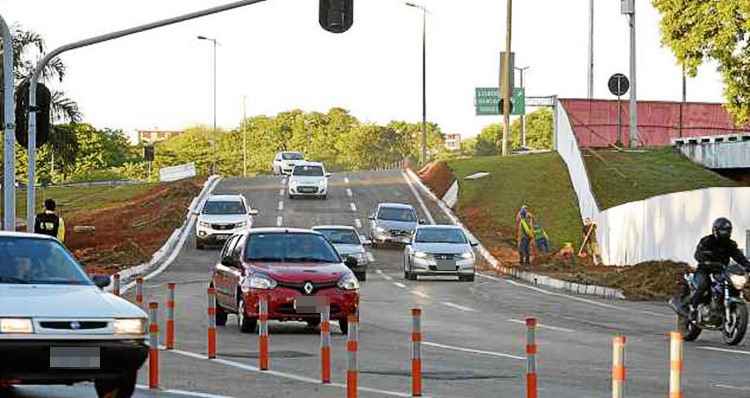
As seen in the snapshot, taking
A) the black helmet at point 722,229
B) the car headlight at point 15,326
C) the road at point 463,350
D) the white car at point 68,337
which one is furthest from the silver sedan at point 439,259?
the car headlight at point 15,326

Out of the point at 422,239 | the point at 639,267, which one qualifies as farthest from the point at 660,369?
the point at 422,239

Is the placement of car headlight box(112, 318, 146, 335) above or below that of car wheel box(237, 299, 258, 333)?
above

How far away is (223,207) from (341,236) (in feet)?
39.6

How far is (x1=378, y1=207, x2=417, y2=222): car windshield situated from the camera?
50.4 meters

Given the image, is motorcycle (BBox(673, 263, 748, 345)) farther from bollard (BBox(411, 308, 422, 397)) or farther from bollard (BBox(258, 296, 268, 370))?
bollard (BBox(411, 308, 422, 397))

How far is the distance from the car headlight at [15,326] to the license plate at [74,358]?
0.76 feet

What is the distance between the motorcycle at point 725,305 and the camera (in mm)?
19422

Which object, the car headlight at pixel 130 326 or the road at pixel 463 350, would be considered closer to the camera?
the car headlight at pixel 130 326

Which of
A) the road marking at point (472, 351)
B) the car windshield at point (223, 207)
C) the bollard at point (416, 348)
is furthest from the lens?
the car windshield at point (223, 207)

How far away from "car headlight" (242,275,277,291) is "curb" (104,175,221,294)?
5.93m

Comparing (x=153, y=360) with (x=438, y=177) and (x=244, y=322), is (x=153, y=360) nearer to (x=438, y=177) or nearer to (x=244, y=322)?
(x=244, y=322)

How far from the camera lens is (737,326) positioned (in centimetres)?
1942

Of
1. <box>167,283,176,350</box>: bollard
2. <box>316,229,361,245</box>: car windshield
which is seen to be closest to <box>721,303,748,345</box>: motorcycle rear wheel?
<box>167,283,176,350</box>: bollard

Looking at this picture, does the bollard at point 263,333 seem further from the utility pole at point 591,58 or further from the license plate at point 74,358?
the utility pole at point 591,58
